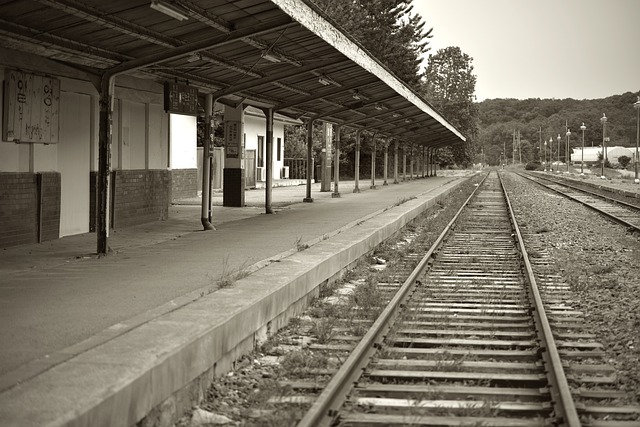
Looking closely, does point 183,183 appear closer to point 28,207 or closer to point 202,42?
point 28,207

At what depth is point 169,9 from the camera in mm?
10273

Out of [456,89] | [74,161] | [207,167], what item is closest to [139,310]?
[74,161]

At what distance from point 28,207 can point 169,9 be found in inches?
170

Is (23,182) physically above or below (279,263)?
above

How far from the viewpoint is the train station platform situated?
495cm

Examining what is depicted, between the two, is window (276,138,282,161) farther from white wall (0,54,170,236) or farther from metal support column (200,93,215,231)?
metal support column (200,93,215,231)

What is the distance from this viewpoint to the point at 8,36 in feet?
35.4

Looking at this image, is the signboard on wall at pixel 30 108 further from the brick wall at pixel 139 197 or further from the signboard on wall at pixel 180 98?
the signboard on wall at pixel 180 98

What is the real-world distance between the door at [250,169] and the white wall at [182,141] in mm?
7415

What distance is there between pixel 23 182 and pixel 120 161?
152 inches

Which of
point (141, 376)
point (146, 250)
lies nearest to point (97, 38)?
point (146, 250)

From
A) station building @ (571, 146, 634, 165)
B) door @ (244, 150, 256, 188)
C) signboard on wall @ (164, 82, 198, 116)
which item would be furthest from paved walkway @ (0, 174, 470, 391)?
station building @ (571, 146, 634, 165)

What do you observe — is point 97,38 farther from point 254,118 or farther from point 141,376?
point 254,118

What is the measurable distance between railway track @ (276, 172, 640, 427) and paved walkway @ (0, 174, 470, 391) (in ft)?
6.16
